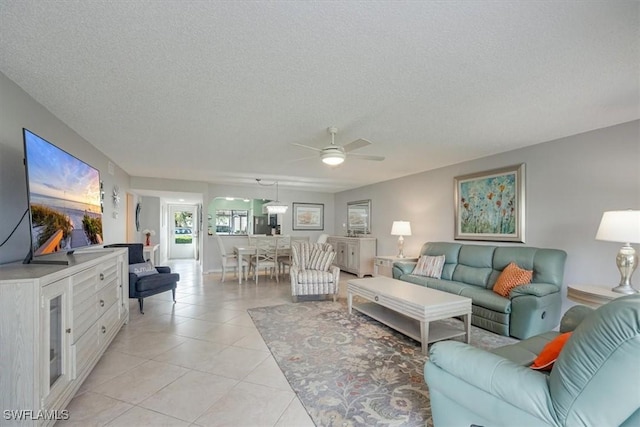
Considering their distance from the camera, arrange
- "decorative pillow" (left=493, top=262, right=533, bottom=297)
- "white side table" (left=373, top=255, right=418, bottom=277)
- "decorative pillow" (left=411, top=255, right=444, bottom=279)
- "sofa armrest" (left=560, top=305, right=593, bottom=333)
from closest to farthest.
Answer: "sofa armrest" (left=560, top=305, right=593, bottom=333), "decorative pillow" (left=493, top=262, right=533, bottom=297), "decorative pillow" (left=411, top=255, right=444, bottom=279), "white side table" (left=373, top=255, right=418, bottom=277)

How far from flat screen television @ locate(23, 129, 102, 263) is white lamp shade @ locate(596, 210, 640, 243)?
4563 mm

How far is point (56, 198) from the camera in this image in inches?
87.2

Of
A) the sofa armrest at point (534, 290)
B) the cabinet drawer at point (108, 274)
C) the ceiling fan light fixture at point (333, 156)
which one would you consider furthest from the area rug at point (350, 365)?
the ceiling fan light fixture at point (333, 156)

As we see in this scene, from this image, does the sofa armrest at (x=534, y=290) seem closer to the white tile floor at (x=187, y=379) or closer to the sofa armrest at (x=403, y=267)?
the sofa armrest at (x=403, y=267)

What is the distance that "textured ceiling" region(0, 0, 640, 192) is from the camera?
144 cm

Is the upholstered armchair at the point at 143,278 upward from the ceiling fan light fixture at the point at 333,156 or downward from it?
downward

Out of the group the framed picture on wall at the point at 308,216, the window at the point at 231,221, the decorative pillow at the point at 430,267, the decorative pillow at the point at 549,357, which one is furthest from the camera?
the framed picture on wall at the point at 308,216

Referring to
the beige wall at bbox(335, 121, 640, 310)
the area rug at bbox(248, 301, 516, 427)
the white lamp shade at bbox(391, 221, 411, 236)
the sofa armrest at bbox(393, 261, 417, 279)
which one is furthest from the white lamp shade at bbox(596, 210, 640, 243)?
the white lamp shade at bbox(391, 221, 411, 236)

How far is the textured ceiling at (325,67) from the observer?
1.44 meters

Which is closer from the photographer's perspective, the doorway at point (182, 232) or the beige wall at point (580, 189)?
the beige wall at point (580, 189)

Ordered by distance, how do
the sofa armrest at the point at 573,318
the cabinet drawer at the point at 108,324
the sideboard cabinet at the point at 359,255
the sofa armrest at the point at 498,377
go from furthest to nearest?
the sideboard cabinet at the point at 359,255 < the cabinet drawer at the point at 108,324 < the sofa armrest at the point at 573,318 < the sofa armrest at the point at 498,377

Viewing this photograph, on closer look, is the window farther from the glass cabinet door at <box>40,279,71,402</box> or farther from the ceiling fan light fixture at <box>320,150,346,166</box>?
the glass cabinet door at <box>40,279,71,402</box>

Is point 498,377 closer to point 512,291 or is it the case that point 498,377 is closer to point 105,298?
point 512,291

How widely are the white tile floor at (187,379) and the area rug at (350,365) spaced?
15cm
